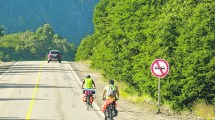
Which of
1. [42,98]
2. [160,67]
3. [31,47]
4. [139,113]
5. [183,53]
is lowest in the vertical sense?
[139,113]

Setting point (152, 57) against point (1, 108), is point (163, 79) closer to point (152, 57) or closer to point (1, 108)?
point (152, 57)

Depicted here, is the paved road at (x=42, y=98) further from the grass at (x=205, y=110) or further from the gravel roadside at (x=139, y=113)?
the grass at (x=205, y=110)

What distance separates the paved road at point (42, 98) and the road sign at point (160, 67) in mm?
3250

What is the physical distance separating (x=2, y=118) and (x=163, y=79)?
26.5 ft

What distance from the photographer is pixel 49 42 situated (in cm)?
18100

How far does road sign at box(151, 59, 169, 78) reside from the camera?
2130cm

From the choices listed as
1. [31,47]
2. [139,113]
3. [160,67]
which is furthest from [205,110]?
[31,47]

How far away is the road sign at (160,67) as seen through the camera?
21297 millimetres

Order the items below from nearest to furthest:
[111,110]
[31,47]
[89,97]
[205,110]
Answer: [111,110] < [205,110] < [89,97] < [31,47]

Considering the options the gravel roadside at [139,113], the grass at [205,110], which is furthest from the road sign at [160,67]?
the grass at [205,110]

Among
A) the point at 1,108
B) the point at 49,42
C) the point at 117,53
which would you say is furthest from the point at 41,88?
the point at 49,42

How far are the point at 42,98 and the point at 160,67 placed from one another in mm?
10693

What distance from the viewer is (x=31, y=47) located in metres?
165

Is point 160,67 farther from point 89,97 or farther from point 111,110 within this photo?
point 89,97
